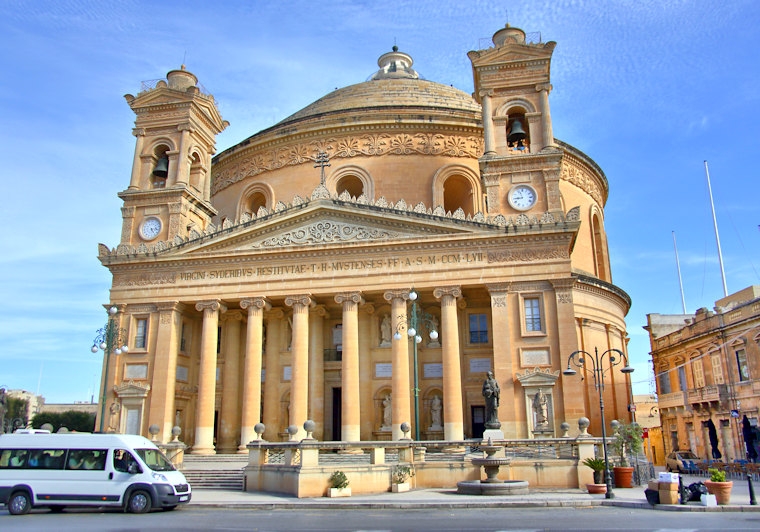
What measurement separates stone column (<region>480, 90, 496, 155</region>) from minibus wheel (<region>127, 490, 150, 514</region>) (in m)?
22.7

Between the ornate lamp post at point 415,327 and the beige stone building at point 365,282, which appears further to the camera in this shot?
the beige stone building at point 365,282

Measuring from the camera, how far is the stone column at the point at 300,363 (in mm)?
31000

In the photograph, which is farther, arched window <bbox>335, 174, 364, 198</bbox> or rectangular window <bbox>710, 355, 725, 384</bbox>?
rectangular window <bbox>710, 355, 725, 384</bbox>

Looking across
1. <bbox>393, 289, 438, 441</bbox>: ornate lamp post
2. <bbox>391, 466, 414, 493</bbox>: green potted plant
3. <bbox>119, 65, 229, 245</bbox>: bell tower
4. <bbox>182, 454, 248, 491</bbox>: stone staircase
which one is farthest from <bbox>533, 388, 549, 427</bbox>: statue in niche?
<bbox>119, 65, 229, 245</bbox>: bell tower

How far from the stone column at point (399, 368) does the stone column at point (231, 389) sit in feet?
28.9

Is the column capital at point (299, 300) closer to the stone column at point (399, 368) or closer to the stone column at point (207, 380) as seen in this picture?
the stone column at point (207, 380)

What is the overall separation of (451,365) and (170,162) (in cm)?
1948

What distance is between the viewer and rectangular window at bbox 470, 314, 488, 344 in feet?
108

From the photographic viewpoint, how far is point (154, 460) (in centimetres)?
1912

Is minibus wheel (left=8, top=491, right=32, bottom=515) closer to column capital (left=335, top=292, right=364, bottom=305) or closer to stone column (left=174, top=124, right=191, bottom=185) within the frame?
column capital (left=335, top=292, right=364, bottom=305)

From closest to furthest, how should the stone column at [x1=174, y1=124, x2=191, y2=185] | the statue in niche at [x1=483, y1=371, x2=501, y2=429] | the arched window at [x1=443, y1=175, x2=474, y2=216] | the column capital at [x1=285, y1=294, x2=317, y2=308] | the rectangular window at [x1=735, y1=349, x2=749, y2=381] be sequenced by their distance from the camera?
the statue in niche at [x1=483, y1=371, x2=501, y2=429] → the column capital at [x1=285, y1=294, x2=317, y2=308] → the stone column at [x1=174, y1=124, x2=191, y2=185] → the rectangular window at [x1=735, y1=349, x2=749, y2=381] → the arched window at [x1=443, y1=175, x2=474, y2=216]

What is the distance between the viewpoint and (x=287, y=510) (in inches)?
735

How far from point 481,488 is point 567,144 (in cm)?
2810

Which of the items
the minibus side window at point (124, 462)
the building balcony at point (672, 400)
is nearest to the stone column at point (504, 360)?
the minibus side window at point (124, 462)
